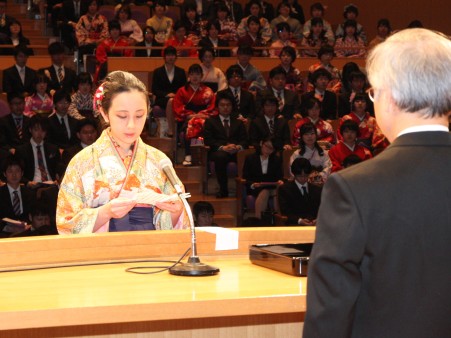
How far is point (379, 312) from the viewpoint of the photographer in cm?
169

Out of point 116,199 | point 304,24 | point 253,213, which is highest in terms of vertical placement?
point 304,24

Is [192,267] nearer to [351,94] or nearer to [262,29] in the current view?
[351,94]

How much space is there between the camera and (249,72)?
9.79 meters

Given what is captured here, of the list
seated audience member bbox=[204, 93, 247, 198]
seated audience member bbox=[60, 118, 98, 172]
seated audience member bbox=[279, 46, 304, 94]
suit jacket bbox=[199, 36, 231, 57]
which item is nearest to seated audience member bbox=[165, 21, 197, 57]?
suit jacket bbox=[199, 36, 231, 57]

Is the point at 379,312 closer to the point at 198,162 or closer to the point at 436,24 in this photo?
the point at 198,162

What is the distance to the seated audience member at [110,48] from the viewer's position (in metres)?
9.55

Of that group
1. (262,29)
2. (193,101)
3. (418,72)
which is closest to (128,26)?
(262,29)

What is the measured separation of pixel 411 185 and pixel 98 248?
Answer: 56.6 inches

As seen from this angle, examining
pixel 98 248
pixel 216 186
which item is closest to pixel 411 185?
pixel 98 248

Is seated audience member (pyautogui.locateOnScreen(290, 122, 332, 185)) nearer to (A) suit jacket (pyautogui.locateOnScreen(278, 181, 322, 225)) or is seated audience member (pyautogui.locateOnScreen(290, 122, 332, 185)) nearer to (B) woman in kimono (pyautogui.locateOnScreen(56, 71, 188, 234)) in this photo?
(A) suit jacket (pyautogui.locateOnScreen(278, 181, 322, 225))

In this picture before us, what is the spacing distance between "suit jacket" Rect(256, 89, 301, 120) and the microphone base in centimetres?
632

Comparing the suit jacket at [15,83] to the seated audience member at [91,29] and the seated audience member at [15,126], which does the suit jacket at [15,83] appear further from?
the seated audience member at [91,29]

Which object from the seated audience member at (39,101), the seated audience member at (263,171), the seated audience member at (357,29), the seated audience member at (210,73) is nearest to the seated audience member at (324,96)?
the seated audience member at (210,73)

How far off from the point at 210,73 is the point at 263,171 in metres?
2.15
